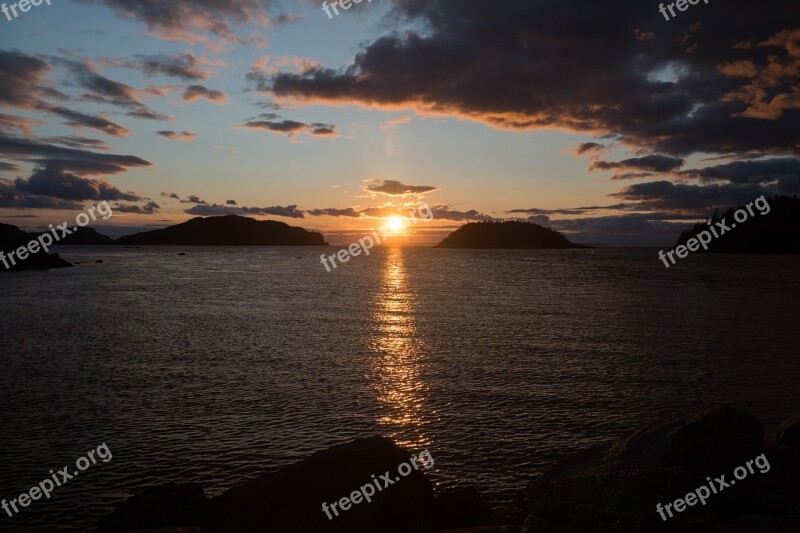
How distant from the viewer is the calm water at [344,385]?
55.5ft

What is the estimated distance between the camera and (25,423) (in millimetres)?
20469

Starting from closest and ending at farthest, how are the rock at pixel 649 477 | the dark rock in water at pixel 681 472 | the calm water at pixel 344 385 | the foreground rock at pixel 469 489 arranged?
the rock at pixel 649 477, the dark rock in water at pixel 681 472, the foreground rock at pixel 469 489, the calm water at pixel 344 385

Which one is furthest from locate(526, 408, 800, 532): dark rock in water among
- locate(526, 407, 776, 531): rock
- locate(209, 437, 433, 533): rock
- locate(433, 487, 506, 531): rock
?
locate(209, 437, 433, 533): rock

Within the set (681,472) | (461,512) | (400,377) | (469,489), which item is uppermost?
(681,472)

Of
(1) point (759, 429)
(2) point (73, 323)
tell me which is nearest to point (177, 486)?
(1) point (759, 429)

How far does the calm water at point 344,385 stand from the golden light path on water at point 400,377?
141 millimetres

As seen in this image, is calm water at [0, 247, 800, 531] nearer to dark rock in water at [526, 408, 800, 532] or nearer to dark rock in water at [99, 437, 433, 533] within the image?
dark rock in water at [99, 437, 433, 533]

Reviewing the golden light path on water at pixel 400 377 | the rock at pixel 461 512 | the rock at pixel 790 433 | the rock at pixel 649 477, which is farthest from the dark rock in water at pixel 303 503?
the rock at pixel 790 433

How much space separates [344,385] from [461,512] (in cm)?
1417

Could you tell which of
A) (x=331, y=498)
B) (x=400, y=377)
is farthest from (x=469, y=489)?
(x=400, y=377)

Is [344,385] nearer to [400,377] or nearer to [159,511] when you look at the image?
[400,377]

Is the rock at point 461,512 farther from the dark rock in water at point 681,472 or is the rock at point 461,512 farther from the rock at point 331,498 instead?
the dark rock in water at point 681,472

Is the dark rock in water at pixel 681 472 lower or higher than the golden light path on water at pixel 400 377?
higher

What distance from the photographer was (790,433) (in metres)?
15.0
